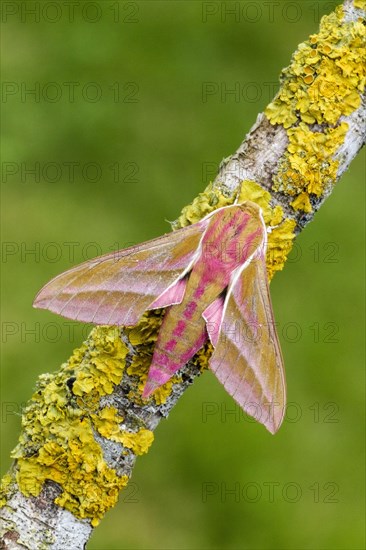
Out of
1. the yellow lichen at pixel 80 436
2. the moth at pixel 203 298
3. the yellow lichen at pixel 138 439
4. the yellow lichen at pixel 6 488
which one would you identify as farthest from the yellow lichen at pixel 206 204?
the yellow lichen at pixel 6 488

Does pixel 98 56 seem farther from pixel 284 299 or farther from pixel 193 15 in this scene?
pixel 284 299

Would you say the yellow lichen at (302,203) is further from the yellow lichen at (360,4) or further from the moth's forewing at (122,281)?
the yellow lichen at (360,4)

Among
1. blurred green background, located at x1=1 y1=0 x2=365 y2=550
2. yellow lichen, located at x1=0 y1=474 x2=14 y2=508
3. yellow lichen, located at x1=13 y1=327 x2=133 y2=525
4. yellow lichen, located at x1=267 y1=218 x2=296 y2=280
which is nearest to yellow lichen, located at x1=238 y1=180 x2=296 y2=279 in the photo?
yellow lichen, located at x1=267 y1=218 x2=296 y2=280

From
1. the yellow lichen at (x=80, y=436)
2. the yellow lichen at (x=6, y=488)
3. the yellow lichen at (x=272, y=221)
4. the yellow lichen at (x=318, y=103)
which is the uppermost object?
the yellow lichen at (x=318, y=103)

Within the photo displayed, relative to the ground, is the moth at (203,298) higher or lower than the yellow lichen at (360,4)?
lower

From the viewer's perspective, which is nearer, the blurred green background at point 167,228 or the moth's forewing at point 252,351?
the moth's forewing at point 252,351

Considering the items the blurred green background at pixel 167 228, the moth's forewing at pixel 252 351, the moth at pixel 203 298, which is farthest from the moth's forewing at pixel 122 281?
the blurred green background at pixel 167 228

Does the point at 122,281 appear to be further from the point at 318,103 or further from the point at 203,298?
the point at 318,103

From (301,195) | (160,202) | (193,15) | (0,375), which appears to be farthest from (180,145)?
(301,195)
